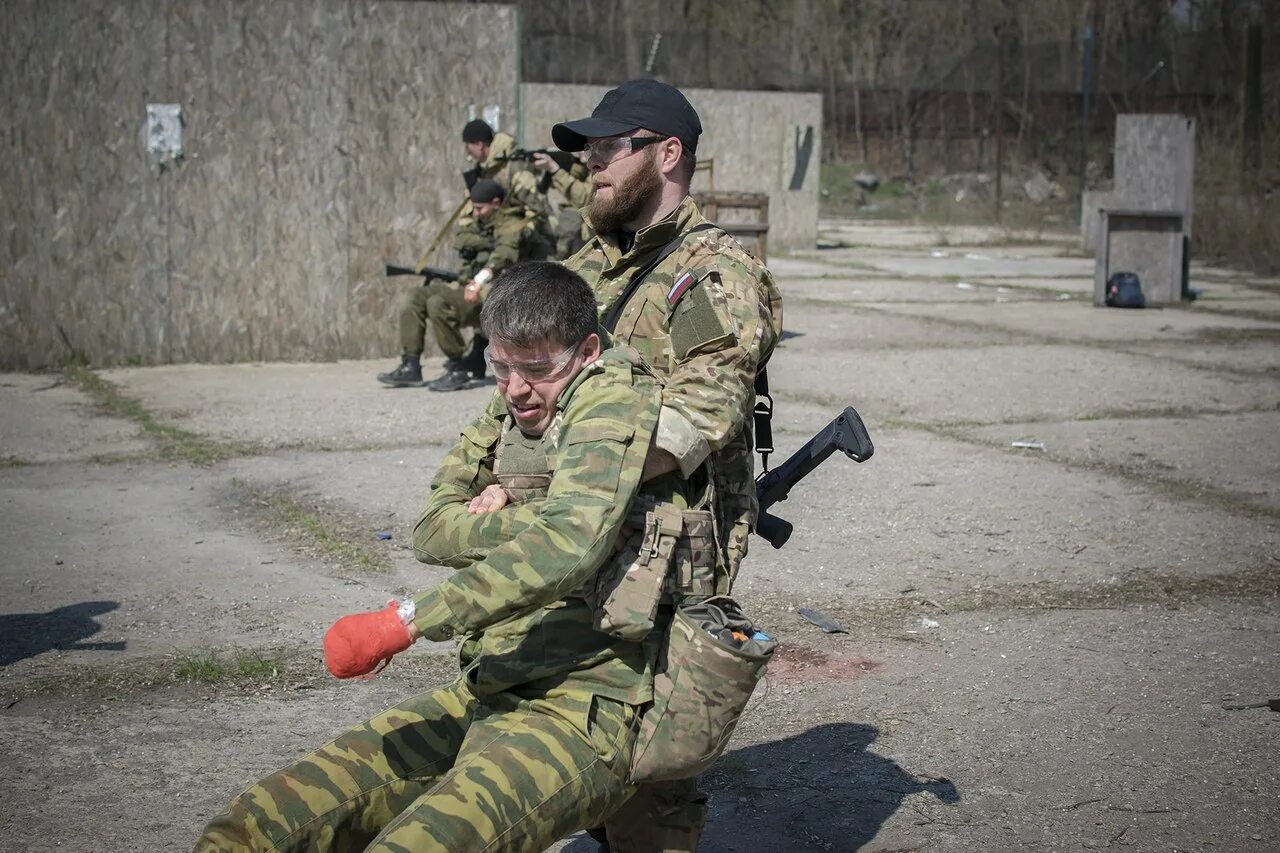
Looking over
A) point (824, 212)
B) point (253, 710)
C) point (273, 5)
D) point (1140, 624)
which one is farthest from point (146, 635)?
point (824, 212)

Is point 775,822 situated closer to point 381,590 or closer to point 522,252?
point 381,590

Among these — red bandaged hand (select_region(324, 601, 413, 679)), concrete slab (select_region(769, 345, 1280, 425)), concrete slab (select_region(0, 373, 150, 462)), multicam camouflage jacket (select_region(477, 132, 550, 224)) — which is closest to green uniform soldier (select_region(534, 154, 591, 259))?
multicam camouflage jacket (select_region(477, 132, 550, 224))

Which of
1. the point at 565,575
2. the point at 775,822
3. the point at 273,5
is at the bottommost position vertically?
the point at 775,822

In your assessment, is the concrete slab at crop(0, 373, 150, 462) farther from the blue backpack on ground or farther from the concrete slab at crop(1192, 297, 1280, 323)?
the concrete slab at crop(1192, 297, 1280, 323)

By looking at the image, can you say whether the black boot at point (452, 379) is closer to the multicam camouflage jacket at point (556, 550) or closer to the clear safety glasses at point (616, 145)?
the clear safety glasses at point (616, 145)

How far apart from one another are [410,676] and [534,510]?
1.96 meters

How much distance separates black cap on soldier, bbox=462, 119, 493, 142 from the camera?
34.3 ft

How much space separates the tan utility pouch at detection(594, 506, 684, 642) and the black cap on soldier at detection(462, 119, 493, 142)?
8199 millimetres

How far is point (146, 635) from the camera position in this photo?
4828mm

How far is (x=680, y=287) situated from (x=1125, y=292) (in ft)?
42.6

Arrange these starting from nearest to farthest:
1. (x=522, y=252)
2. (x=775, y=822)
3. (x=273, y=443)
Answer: (x=775, y=822) < (x=273, y=443) < (x=522, y=252)

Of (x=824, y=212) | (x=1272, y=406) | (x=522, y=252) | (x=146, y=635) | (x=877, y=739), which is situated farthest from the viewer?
(x=824, y=212)

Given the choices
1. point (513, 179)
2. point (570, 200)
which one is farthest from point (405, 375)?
point (570, 200)

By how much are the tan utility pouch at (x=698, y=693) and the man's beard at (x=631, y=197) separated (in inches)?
38.0
